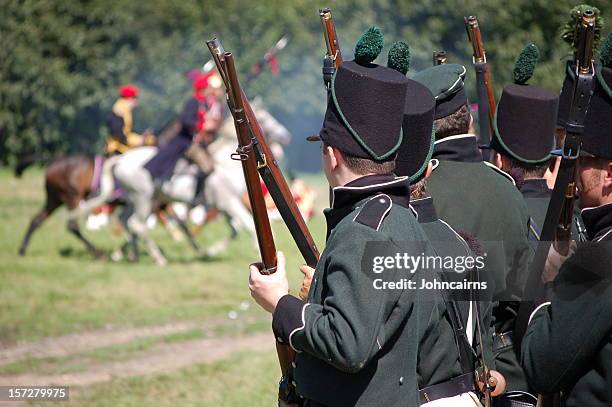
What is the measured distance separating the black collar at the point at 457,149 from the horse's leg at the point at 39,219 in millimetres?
10571

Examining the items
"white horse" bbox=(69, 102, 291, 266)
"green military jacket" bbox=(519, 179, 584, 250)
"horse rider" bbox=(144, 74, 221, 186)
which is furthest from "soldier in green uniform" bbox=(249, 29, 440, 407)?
"horse rider" bbox=(144, 74, 221, 186)

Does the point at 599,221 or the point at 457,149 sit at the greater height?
the point at 599,221

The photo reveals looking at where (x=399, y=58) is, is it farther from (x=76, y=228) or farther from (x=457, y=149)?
(x=76, y=228)

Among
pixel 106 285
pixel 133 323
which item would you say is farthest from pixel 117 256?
pixel 133 323

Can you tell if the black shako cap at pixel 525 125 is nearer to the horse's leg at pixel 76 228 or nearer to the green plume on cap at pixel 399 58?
the green plume on cap at pixel 399 58

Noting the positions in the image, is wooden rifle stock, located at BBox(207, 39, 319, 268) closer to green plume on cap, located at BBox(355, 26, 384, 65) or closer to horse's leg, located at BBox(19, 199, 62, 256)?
green plume on cap, located at BBox(355, 26, 384, 65)

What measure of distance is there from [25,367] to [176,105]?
71.5 ft

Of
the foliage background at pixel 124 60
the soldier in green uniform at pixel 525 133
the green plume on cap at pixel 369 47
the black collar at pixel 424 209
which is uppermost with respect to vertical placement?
the green plume on cap at pixel 369 47

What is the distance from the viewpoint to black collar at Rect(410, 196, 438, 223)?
3070 millimetres

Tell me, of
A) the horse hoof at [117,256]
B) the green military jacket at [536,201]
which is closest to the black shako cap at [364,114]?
the green military jacket at [536,201]

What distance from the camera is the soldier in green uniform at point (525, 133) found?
4172 mm

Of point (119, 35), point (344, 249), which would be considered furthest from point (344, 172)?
point (119, 35)

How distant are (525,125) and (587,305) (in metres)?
1.90

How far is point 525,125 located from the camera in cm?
420
